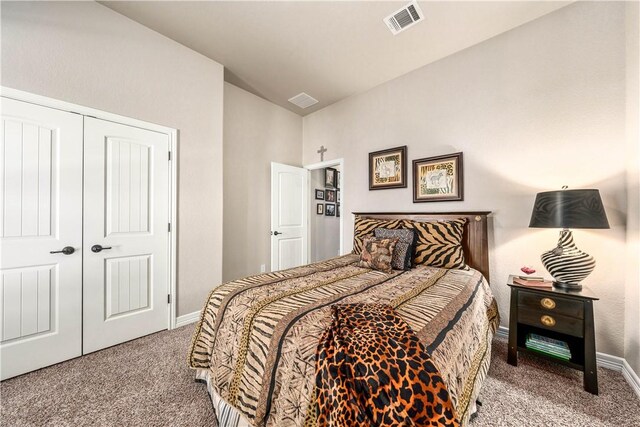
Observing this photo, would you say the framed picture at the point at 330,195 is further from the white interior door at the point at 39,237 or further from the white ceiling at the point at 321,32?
the white interior door at the point at 39,237

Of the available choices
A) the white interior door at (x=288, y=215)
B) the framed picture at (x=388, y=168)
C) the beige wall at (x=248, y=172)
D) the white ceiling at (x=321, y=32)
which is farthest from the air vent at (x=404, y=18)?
the white interior door at (x=288, y=215)

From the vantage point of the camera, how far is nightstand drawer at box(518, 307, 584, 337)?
1.67 m

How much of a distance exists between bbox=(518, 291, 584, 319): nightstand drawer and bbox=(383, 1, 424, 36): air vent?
97.7 inches

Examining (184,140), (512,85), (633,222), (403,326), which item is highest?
(512,85)

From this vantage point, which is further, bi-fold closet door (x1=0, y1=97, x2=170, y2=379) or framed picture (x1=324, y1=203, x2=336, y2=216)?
framed picture (x1=324, y1=203, x2=336, y2=216)

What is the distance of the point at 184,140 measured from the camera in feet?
8.73

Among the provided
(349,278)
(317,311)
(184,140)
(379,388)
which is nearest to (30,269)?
(184,140)

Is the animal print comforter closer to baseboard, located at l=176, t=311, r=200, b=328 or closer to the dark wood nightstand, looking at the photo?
the dark wood nightstand

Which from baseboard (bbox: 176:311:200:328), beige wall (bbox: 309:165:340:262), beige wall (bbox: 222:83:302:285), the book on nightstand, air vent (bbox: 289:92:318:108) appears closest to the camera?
the book on nightstand

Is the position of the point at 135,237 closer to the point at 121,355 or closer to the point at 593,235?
the point at 121,355

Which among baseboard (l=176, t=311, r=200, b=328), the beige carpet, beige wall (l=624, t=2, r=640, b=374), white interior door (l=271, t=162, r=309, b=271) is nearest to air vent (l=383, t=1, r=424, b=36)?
beige wall (l=624, t=2, r=640, b=374)

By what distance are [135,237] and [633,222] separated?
13.2 ft

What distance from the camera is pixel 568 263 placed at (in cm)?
175

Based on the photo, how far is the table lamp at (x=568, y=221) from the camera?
1633 mm
